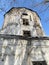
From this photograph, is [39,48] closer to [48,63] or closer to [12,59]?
[48,63]

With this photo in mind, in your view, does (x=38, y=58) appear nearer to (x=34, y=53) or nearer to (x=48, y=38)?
(x=34, y=53)

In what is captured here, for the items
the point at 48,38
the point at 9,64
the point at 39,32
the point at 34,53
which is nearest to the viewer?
the point at 9,64

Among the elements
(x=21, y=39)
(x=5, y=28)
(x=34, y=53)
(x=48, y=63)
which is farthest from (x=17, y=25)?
(x=48, y=63)

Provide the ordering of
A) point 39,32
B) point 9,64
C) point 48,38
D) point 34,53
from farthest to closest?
point 39,32, point 48,38, point 34,53, point 9,64

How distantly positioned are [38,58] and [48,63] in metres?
0.95

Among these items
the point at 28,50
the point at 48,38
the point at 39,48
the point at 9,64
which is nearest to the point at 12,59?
the point at 9,64

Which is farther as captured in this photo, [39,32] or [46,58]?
[39,32]

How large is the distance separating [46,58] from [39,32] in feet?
15.3

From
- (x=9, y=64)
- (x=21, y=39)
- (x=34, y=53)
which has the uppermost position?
(x=21, y=39)

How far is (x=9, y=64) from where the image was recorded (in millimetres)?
14969

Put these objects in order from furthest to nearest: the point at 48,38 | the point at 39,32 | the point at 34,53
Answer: the point at 39,32
the point at 48,38
the point at 34,53

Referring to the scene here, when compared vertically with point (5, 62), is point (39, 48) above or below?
above

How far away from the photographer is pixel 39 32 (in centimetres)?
1995

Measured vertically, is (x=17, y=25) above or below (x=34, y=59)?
above
